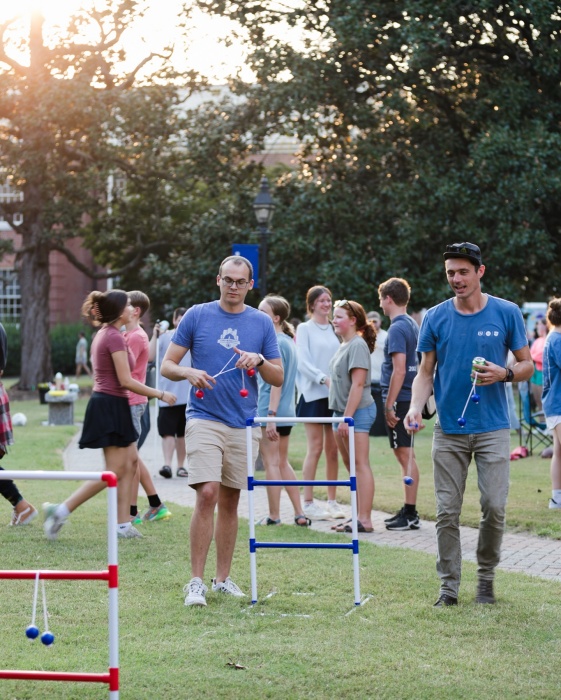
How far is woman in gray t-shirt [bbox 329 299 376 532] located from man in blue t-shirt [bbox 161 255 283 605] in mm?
2424

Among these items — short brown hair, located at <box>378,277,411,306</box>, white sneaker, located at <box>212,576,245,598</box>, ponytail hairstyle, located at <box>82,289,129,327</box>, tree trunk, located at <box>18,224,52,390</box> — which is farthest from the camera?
tree trunk, located at <box>18,224,52,390</box>

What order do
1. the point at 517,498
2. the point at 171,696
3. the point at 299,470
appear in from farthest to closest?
the point at 299,470, the point at 517,498, the point at 171,696

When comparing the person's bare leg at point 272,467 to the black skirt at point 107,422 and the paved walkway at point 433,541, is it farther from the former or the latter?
the black skirt at point 107,422

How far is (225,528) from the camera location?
685 cm

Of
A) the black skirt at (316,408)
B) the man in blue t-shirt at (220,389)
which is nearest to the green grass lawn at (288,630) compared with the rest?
the man in blue t-shirt at (220,389)

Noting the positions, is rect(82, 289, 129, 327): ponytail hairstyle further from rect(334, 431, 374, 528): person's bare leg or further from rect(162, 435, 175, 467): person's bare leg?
rect(162, 435, 175, 467): person's bare leg

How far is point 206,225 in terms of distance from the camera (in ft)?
93.6

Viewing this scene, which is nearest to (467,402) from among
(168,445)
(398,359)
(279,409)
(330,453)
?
(398,359)

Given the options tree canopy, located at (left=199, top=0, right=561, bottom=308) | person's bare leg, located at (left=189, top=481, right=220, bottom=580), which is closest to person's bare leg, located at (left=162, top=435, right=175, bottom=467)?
person's bare leg, located at (left=189, top=481, right=220, bottom=580)

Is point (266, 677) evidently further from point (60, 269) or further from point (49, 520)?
point (60, 269)

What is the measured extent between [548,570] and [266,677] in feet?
11.4

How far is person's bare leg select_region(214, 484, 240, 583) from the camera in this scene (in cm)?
686

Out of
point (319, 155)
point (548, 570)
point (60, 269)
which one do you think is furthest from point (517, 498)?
point (60, 269)

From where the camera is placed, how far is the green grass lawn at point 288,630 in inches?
194
